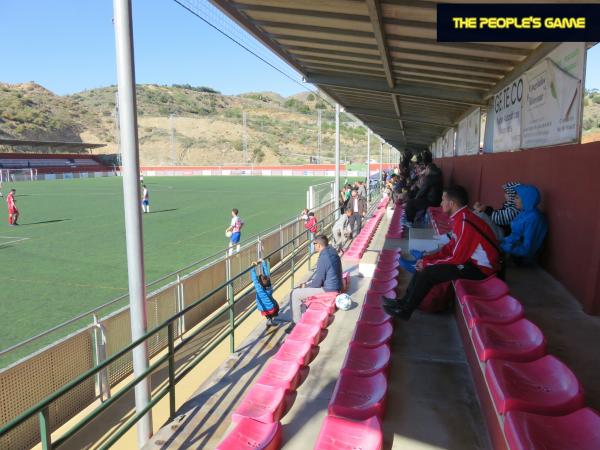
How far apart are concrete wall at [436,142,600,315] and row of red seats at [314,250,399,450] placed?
1.63m

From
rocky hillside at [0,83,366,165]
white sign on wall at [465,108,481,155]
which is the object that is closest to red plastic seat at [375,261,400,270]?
white sign on wall at [465,108,481,155]

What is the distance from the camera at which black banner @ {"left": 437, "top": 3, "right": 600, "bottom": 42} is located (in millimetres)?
3553

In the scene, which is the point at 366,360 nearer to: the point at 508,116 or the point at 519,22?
the point at 519,22

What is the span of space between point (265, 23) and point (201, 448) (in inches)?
184

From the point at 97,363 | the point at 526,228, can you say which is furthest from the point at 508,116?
the point at 97,363

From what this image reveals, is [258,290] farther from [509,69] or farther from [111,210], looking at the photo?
[111,210]

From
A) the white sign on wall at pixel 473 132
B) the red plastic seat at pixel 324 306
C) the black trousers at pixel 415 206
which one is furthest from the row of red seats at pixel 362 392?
the white sign on wall at pixel 473 132

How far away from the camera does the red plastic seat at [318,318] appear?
16.7 feet

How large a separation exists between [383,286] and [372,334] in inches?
60.3

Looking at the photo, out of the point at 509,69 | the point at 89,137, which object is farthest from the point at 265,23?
the point at 89,137

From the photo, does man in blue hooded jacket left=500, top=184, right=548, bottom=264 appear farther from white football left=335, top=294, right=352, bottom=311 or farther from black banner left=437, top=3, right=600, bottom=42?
white football left=335, top=294, right=352, bottom=311

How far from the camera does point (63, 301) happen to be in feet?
31.3

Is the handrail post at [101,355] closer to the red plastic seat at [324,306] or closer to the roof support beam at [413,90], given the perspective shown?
the red plastic seat at [324,306]

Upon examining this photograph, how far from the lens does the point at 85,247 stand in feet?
49.8
